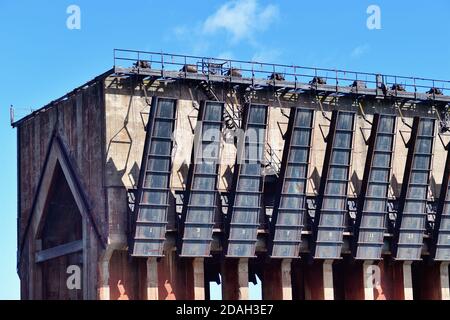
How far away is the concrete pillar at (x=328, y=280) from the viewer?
84.5m

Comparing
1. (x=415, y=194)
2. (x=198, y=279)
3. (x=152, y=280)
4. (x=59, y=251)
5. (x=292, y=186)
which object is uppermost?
(x=292, y=186)

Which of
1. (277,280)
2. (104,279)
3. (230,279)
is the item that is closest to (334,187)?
(277,280)

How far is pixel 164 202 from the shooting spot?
79.2 meters

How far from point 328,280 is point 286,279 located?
344cm

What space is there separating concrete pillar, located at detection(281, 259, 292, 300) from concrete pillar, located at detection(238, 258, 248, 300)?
2948 millimetres

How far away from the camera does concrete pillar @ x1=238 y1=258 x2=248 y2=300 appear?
8125 centimetres

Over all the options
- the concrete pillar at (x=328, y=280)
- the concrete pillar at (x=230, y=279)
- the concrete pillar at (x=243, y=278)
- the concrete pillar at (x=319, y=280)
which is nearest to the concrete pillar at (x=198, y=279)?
the concrete pillar at (x=230, y=279)

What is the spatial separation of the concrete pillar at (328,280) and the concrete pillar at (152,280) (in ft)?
41.5

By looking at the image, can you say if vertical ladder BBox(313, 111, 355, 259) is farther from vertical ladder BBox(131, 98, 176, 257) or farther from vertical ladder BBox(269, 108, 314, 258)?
vertical ladder BBox(131, 98, 176, 257)

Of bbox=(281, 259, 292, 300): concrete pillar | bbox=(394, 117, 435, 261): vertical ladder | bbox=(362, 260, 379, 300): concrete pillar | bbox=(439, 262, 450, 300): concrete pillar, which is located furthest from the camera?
bbox=(439, 262, 450, 300): concrete pillar

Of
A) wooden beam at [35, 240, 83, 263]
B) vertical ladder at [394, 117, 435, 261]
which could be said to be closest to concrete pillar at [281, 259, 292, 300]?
vertical ladder at [394, 117, 435, 261]

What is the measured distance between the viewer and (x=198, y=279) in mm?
80375

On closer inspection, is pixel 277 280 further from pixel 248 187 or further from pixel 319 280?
pixel 248 187
